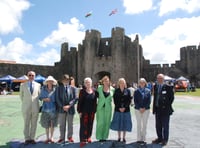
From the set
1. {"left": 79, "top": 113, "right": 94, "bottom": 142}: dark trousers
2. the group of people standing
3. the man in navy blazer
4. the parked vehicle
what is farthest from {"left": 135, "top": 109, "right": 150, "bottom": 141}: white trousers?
the parked vehicle

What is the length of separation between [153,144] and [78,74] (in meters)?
37.9

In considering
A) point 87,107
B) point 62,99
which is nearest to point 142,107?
point 87,107

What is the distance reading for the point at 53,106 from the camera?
6.75 meters

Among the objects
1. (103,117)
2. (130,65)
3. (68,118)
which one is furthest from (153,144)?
(130,65)

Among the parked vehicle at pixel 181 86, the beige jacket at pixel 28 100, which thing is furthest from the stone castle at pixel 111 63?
the beige jacket at pixel 28 100

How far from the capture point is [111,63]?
42.6 metres

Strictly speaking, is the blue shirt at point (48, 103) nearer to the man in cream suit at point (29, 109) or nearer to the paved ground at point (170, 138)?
the man in cream suit at point (29, 109)

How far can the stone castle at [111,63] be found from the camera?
4250 centimetres

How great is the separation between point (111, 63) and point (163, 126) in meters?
35.8

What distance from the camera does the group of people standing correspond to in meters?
6.71

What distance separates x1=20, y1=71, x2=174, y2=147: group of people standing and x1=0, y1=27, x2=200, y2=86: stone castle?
35.0m

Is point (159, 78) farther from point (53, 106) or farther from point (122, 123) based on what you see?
point (53, 106)

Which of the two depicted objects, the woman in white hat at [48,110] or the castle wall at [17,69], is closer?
the woman in white hat at [48,110]

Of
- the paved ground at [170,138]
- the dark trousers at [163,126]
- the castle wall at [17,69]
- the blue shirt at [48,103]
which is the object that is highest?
the castle wall at [17,69]
